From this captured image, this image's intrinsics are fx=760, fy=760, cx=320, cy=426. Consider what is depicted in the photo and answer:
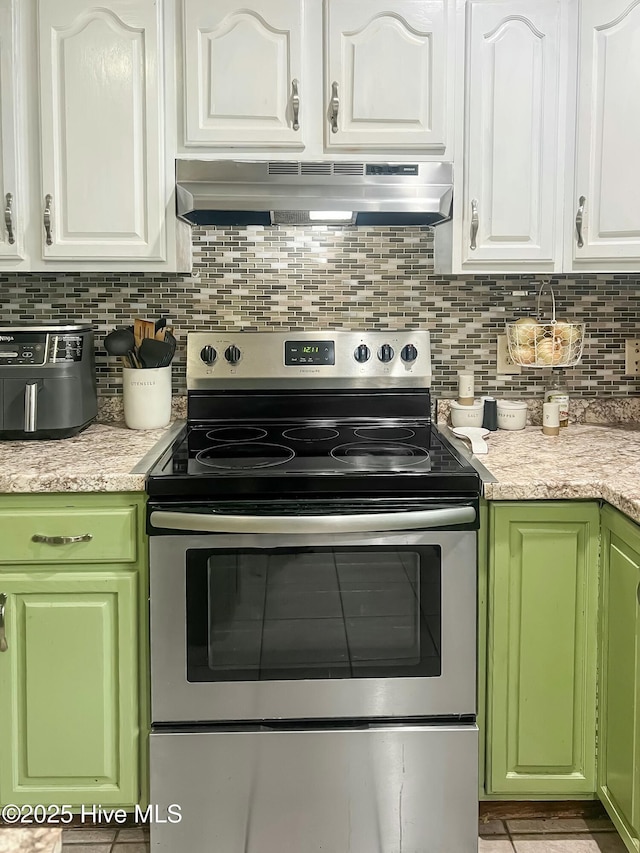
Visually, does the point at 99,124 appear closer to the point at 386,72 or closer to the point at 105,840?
the point at 386,72

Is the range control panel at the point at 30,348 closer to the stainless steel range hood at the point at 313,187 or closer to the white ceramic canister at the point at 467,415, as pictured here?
the stainless steel range hood at the point at 313,187

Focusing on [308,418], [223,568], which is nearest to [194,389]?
[308,418]

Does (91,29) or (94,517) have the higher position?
(91,29)

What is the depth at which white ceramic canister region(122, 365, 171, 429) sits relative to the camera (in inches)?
89.5

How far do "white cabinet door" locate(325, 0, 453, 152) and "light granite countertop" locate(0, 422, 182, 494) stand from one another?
99 cm

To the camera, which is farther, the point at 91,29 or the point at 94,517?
the point at 91,29

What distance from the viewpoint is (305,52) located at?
6.80ft

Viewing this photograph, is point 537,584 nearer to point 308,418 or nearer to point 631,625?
point 631,625

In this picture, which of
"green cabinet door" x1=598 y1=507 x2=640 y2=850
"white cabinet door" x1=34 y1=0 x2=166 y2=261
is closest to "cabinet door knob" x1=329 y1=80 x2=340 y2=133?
"white cabinet door" x1=34 y1=0 x2=166 y2=261

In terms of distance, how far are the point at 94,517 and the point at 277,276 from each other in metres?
1.03

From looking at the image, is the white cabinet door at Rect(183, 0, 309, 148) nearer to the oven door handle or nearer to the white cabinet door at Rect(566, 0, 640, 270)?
the white cabinet door at Rect(566, 0, 640, 270)

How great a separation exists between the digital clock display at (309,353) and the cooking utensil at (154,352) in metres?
0.36

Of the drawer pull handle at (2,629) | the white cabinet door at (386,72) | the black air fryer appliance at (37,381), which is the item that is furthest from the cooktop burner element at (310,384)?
the drawer pull handle at (2,629)

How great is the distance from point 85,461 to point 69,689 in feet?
1.78
